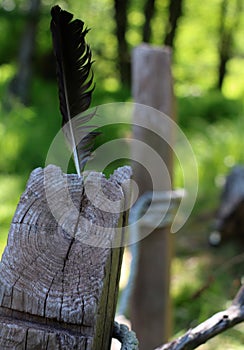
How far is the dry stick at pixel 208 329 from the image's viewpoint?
133 centimetres

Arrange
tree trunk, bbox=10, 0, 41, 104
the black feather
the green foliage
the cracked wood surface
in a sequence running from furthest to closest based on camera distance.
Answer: the green foliage, tree trunk, bbox=10, 0, 41, 104, the black feather, the cracked wood surface

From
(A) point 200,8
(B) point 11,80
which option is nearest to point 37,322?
(B) point 11,80

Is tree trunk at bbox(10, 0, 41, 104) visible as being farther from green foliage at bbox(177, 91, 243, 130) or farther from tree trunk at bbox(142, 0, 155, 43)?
tree trunk at bbox(142, 0, 155, 43)

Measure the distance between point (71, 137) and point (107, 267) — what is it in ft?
1.20

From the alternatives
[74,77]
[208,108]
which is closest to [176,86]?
[208,108]

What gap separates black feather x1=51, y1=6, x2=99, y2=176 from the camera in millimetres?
1274

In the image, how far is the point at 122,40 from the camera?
12.1 meters

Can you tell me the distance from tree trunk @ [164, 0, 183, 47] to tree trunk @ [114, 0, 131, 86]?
848mm

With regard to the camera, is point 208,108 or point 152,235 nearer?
point 152,235

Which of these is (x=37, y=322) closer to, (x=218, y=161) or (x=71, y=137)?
(x=71, y=137)

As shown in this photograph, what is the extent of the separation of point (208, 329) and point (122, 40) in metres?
11.2

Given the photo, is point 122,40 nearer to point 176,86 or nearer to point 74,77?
point 176,86

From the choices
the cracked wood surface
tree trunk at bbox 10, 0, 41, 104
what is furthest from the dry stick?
tree trunk at bbox 10, 0, 41, 104

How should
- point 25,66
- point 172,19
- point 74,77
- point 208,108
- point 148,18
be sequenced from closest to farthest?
point 74,77, point 25,66, point 208,108, point 148,18, point 172,19
